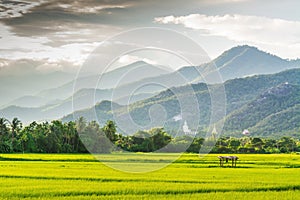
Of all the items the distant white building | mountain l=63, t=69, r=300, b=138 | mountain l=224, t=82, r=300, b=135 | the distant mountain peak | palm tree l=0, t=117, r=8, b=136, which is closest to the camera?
mountain l=63, t=69, r=300, b=138

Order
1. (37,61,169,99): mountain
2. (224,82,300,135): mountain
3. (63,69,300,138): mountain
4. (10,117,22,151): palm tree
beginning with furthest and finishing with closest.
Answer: (224,82,300,135): mountain
(10,117,22,151): palm tree
(63,69,300,138): mountain
(37,61,169,99): mountain

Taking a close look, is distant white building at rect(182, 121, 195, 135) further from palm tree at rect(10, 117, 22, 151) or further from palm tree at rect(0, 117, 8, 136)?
palm tree at rect(0, 117, 8, 136)

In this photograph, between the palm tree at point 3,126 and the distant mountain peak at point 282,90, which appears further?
the distant mountain peak at point 282,90

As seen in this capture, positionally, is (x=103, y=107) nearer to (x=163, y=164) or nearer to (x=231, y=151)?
(x=163, y=164)

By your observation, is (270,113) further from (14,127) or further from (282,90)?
(14,127)

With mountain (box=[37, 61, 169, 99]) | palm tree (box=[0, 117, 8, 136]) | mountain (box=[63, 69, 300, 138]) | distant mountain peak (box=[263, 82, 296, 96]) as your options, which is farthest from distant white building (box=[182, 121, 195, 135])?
distant mountain peak (box=[263, 82, 296, 96])

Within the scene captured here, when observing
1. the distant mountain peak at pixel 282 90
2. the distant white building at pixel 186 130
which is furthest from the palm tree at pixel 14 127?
the distant mountain peak at pixel 282 90

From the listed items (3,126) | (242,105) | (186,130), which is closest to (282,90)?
(242,105)

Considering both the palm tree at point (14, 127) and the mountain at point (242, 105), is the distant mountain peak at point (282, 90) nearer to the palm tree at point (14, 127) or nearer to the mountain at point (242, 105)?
the mountain at point (242, 105)
